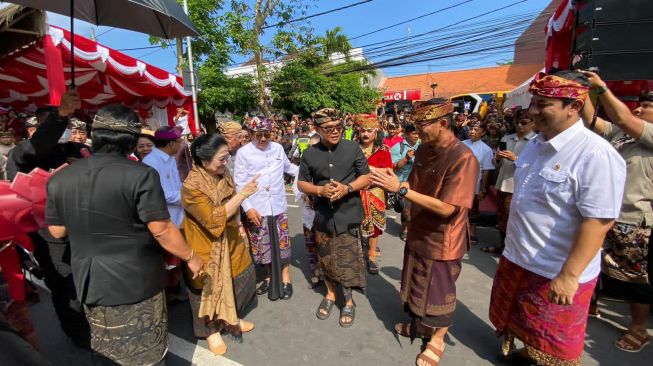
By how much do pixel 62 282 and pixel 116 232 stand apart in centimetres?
136

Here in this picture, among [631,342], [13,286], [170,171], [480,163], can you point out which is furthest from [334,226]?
[480,163]

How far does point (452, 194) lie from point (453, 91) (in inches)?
1371

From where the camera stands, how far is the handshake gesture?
8.39 ft

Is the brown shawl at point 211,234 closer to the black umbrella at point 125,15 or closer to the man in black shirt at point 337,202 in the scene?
the man in black shirt at point 337,202

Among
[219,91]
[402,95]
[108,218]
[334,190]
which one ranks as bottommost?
[334,190]

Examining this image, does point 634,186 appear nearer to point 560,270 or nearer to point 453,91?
point 560,270

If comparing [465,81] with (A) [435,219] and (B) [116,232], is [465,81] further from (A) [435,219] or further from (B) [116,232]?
(B) [116,232]

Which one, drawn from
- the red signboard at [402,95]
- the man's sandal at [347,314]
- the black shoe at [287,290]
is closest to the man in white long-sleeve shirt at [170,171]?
the black shoe at [287,290]

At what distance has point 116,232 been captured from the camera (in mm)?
1643

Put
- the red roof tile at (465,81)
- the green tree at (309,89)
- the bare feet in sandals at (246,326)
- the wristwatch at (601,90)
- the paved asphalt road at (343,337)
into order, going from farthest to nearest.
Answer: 1. the red roof tile at (465,81)
2. the green tree at (309,89)
3. the bare feet in sandals at (246,326)
4. the paved asphalt road at (343,337)
5. the wristwatch at (601,90)

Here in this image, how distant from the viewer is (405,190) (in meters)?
2.11

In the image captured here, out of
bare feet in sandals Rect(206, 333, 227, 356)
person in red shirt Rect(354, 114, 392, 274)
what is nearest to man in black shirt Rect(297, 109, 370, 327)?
bare feet in sandals Rect(206, 333, 227, 356)

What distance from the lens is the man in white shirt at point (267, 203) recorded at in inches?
126

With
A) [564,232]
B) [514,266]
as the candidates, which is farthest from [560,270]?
[514,266]
